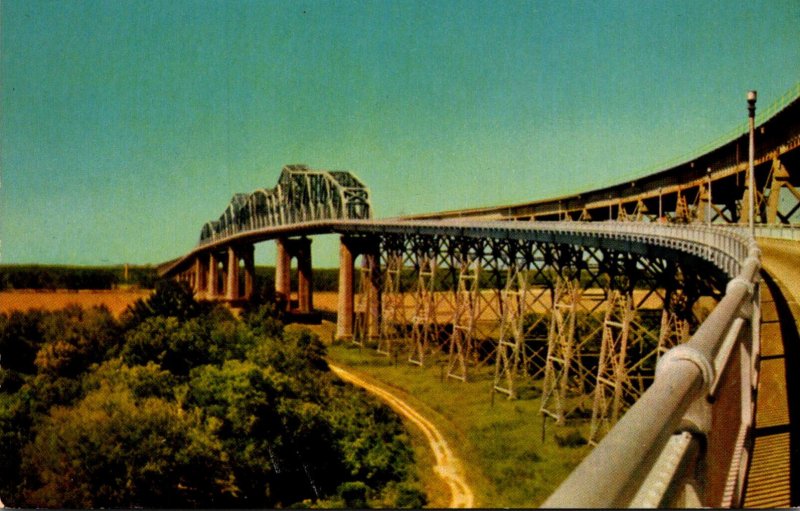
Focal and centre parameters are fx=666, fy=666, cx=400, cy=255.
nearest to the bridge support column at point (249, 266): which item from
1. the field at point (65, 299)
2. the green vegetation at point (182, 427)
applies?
the field at point (65, 299)

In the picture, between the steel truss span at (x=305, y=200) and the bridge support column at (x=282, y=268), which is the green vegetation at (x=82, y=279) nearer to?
the bridge support column at (x=282, y=268)

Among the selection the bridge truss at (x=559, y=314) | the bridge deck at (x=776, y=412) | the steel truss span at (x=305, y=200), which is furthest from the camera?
the steel truss span at (x=305, y=200)

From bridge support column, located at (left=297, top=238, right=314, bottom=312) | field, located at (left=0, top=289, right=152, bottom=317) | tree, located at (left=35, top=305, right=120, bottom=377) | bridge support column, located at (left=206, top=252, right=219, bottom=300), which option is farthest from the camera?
bridge support column, located at (left=206, top=252, right=219, bottom=300)

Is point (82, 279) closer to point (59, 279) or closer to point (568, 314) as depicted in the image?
point (59, 279)

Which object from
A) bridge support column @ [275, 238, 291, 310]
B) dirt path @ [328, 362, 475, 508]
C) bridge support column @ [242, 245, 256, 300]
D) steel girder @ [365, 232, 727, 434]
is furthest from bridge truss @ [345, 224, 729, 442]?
bridge support column @ [242, 245, 256, 300]

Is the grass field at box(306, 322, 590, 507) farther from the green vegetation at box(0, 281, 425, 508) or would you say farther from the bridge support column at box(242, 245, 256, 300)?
the bridge support column at box(242, 245, 256, 300)

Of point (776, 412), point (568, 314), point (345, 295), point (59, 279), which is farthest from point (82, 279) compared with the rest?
point (776, 412)

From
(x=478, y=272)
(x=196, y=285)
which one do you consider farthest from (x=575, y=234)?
(x=196, y=285)
